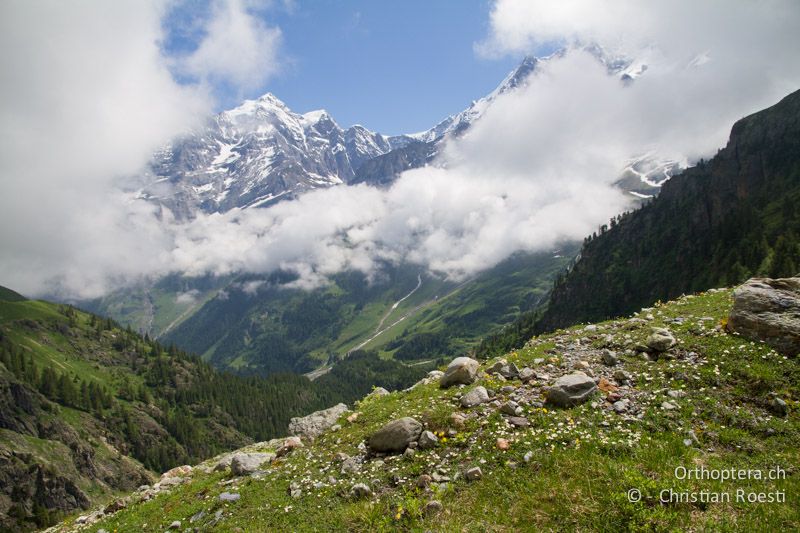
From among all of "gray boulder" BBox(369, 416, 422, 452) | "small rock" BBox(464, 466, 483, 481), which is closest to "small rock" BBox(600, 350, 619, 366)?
"small rock" BBox(464, 466, 483, 481)

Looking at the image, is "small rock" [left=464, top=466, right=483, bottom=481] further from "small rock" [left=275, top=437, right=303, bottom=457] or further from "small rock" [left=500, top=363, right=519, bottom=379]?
"small rock" [left=275, top=437, right=303, bottom=457]

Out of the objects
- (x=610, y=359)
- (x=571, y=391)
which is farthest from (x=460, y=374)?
(x=610, y=359)

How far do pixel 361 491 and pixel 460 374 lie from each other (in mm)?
7386

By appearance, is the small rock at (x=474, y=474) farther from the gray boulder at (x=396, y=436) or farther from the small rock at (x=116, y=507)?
the small rock at (x=116, y=507)

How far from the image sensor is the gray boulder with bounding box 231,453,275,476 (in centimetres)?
1730

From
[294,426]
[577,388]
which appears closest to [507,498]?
[577,388]

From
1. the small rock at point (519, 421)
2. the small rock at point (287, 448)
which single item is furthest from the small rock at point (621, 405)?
the small rock at point (287, 448)

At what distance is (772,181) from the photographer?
19538 cm

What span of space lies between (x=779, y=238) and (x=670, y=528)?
182817 millimetres

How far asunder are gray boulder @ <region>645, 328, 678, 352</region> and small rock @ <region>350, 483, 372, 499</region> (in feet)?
40.4

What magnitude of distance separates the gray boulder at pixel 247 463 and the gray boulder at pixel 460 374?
8.62 m

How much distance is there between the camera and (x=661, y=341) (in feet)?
52.6

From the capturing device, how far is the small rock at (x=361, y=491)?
40.0ft

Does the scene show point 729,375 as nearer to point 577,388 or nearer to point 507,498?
point 577,388
